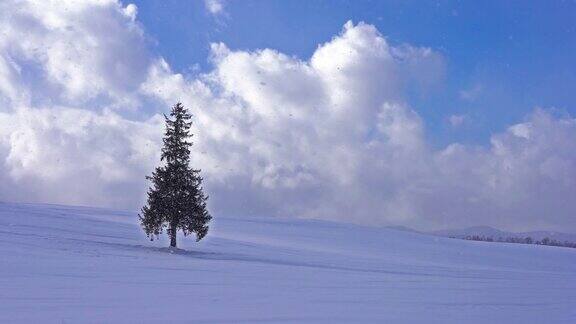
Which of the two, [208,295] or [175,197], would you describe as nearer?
[208,295]

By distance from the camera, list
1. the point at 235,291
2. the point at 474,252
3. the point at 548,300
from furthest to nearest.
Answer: the point at 474,252 → the point at 548,300 → the point at 235,291

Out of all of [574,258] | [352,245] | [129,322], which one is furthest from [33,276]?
[574,258]

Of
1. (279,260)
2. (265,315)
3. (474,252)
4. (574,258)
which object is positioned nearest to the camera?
(265,315)

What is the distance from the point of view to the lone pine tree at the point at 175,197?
32.3m

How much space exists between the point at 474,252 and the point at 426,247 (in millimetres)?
5372

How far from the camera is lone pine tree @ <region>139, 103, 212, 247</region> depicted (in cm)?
3228

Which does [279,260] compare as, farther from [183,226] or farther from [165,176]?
[165,176]

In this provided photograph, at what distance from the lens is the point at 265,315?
419 inches

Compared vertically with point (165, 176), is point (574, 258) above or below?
below

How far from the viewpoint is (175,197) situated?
32406mm

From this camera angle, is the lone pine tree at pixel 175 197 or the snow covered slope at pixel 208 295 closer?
the snow covered slope at pixel 208 295

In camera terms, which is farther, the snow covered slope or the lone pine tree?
the lone pine tree

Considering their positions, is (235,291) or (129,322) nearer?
(129,322)

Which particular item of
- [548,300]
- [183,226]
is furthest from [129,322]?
[183,226]
